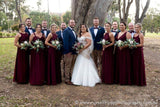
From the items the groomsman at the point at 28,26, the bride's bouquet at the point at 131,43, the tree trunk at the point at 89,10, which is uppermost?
the tree trunk at the point at 89,10

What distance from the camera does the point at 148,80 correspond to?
23.5 feet

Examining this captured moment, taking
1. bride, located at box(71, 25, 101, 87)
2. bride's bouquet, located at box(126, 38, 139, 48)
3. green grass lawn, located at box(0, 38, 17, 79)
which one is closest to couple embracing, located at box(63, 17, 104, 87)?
bride, located at box(71, 25, 101, 87)

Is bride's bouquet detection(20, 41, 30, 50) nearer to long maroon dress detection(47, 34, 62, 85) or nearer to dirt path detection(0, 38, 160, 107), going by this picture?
→ long maroon dress detection(47, 34, 62, 85)

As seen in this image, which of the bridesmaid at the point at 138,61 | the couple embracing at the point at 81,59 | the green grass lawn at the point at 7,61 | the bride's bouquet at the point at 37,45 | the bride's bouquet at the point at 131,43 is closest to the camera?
the bride's bouquet at the point at 131,43

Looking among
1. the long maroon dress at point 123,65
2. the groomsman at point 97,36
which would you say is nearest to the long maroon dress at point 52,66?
the groomsman at point 97,36

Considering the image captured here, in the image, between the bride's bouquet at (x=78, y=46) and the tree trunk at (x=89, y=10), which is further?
the tree trunk at (x=89, y=10)

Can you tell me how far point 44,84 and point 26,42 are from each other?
1.77 metres

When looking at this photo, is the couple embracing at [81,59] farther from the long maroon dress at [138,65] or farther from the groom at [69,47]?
the long maroon dress at [138,65]

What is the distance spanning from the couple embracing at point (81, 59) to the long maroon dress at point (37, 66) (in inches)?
35.0

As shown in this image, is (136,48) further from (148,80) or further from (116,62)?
(148,80)

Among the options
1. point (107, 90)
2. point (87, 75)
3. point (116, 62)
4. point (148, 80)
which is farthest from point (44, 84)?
point (148, 80)

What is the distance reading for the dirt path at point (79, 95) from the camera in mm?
4820

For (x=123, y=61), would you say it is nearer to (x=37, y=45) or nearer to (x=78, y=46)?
(x=78, y=46)

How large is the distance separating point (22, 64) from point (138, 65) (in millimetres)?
4427
